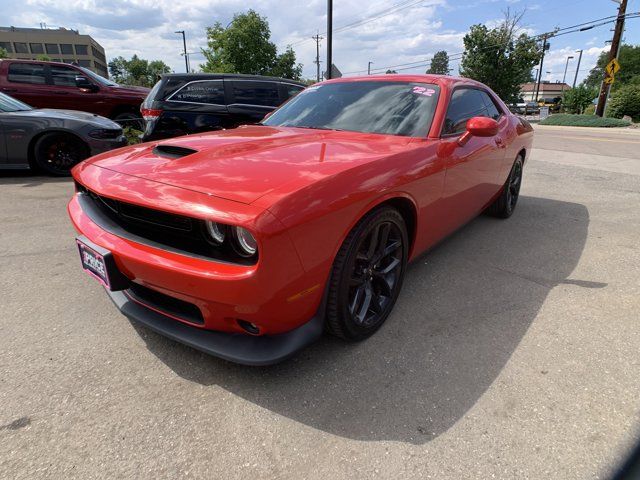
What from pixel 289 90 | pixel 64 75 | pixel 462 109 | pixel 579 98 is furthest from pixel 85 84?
pixel 579 98

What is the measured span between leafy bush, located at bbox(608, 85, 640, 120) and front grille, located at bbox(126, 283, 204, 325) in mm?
32411

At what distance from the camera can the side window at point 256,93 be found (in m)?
7.01

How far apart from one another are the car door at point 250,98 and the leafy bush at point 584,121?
2214cm

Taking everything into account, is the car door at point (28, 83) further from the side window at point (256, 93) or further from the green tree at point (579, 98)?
the green tree at point (579, 98)

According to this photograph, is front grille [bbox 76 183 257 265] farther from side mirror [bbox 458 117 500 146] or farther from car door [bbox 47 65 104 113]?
car door [bbox 47 65 104 113]

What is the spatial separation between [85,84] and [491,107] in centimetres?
845

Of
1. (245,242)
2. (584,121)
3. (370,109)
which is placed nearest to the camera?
(245,242)

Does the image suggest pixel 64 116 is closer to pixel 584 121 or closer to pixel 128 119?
pixel 128 119

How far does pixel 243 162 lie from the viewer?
6.89 feet

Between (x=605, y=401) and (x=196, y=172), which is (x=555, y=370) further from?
(x=196, y=172)

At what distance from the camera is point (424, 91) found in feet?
9.99

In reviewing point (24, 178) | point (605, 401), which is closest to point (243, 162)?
point (605, 401)

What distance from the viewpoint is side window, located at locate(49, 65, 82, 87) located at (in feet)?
29.1

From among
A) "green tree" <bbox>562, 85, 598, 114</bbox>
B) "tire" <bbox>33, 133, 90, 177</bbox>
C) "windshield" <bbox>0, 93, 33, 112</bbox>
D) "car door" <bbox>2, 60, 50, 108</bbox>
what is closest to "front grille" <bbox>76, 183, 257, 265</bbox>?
"tire" <bbox>33, 133, 90, 177</bbox>
